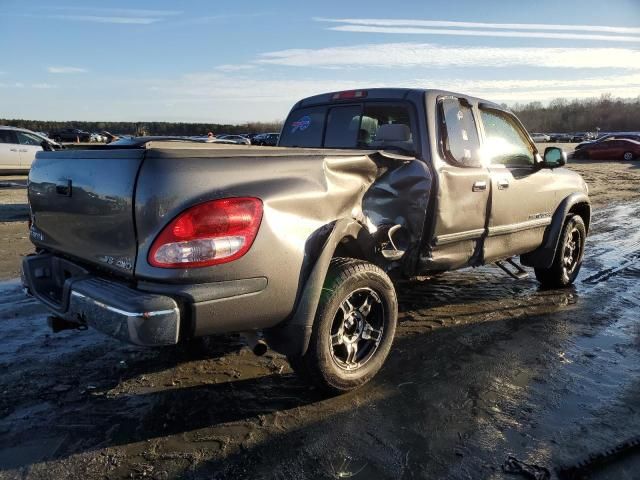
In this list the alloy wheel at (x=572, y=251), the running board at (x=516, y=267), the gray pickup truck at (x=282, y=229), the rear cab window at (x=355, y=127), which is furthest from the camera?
the alloy wheel at (x=572, y=251)

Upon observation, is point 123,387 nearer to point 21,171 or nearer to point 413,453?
point 413,453

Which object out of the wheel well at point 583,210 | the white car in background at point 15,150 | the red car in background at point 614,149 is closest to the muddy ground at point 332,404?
the wheel well at point 583,210

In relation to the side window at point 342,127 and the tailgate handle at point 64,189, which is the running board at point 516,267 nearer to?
the side window at point 342,127

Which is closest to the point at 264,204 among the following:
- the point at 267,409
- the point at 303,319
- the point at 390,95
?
the point at 303,319

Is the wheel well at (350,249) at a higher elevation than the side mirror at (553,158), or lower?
lower

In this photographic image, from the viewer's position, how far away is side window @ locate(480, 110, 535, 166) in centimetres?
488

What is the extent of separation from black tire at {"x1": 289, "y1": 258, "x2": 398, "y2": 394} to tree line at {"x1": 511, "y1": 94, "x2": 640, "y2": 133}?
112070mm

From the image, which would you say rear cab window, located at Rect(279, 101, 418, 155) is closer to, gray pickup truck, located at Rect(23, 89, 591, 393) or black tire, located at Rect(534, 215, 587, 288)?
gray pickup truck, located at Rect(23, 89, 591, 393)

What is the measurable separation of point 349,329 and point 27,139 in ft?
57.7

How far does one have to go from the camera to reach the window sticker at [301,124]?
525 cm

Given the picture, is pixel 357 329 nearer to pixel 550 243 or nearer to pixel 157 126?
pixel 550 243

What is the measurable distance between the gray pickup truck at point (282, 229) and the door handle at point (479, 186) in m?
0.02

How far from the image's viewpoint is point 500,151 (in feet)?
16.4

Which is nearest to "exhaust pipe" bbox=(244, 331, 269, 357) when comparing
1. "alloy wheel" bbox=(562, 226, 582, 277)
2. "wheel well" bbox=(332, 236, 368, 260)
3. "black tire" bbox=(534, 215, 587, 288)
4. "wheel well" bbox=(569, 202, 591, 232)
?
"wheel well" bbox=(332, 236, 368, 260)
